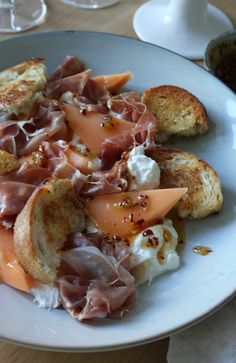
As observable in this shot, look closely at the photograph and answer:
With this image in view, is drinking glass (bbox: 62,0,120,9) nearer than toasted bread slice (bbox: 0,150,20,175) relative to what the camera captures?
No

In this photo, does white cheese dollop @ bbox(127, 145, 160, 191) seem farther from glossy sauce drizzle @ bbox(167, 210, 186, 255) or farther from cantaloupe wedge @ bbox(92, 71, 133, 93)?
cantaloupe wedge @ bbox(92, 71, 133, 93)

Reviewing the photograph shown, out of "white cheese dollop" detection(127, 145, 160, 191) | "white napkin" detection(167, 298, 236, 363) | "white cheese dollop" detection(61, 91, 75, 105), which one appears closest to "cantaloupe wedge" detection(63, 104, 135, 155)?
"white cheese dollop" detection(61, 91, 75, 105)

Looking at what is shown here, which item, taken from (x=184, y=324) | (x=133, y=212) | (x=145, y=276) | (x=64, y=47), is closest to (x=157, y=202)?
(x=133, y=212)

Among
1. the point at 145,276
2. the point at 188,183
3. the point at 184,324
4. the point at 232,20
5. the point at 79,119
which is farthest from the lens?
the point at 232,20

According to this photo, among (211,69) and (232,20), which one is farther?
(232,20)

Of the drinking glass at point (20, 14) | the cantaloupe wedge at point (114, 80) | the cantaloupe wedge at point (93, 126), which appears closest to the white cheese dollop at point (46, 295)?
the cantaloupe wedge at point (93, 126)

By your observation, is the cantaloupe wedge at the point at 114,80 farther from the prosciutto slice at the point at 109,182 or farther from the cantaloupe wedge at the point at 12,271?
the cantaloupe wedge at the point at 12,271

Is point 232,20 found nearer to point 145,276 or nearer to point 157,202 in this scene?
point 157,202
